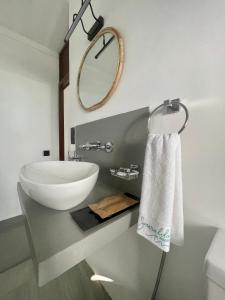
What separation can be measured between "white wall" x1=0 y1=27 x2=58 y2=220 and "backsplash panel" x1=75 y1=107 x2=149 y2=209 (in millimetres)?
1348

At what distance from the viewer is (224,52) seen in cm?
47

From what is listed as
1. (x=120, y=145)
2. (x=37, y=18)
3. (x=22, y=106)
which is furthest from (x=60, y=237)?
(x=37, y=18)

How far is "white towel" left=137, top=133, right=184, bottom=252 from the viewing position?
0.48 m

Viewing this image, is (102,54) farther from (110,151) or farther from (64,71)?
(64,71)

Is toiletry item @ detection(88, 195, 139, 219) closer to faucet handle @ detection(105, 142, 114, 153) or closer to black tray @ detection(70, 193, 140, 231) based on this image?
black tray @ detection(70, 193, 140, 231)

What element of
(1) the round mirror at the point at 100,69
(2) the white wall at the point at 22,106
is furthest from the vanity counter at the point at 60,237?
(2) the white wall at the point at 22,106

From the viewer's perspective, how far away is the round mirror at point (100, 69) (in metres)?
0.87

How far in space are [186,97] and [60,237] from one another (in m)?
0.69

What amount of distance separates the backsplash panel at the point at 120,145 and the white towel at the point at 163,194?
0.19 meters

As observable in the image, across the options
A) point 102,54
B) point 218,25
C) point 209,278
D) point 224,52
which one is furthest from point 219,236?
point 102,54

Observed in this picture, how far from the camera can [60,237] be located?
42 centimetres

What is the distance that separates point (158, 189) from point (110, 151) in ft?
1.45

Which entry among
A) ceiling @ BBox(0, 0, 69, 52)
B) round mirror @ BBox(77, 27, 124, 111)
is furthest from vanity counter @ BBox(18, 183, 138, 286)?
ceiling @ BBox(0, 0, 69, 52)

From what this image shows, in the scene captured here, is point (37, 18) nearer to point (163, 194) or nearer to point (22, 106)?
point (22, 106)
